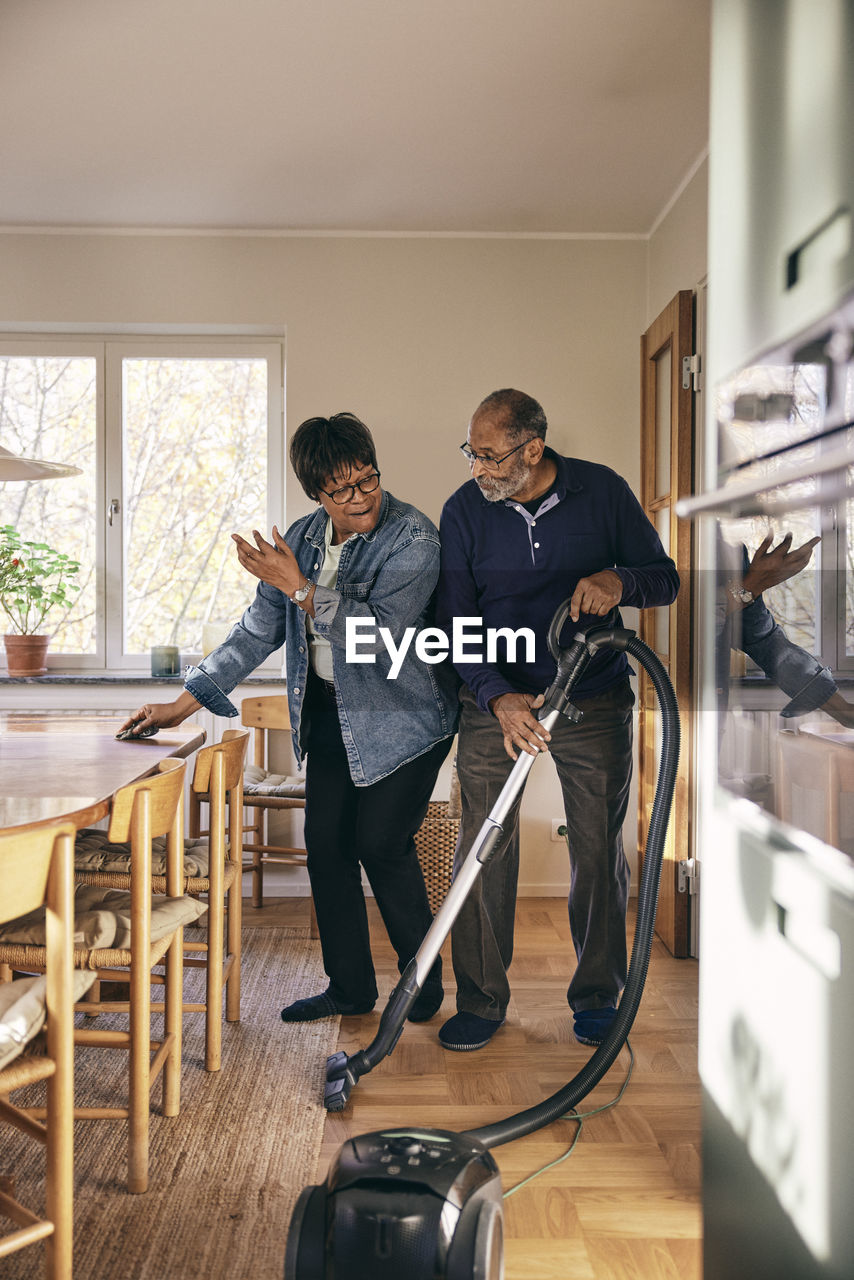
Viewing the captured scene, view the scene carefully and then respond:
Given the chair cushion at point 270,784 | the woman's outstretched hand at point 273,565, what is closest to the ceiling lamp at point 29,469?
the woman's outstretched hand at point 273,565

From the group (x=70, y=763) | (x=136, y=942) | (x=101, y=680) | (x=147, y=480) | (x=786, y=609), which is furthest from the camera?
(x=147, y=480)

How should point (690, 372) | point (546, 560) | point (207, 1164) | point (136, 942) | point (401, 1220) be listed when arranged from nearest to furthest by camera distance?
point (401, 1220) → point (136, 942) → point (207, 1164) → point (546, 560) → point (690, 372)

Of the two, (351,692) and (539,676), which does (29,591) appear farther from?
(539,676)

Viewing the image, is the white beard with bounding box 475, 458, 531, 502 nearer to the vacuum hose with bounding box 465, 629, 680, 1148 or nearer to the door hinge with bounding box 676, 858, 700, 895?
the vacuum hose with bounding box 465, 629, 680, 1148

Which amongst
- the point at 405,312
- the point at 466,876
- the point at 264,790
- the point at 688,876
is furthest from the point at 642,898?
the point at 405,312

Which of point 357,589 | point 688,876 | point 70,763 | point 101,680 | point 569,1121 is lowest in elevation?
point 569,1121

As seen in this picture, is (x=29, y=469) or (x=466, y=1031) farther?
(x=29, y=469)

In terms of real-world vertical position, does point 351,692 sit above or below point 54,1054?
above

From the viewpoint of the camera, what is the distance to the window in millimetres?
3744

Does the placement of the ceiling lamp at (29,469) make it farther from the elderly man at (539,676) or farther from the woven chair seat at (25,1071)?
the woven chair seat at (25,1071)

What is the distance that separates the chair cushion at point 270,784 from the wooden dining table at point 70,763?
557mm

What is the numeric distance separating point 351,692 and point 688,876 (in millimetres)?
1339

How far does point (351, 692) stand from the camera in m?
2.22

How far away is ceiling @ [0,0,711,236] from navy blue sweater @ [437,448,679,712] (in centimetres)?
104
